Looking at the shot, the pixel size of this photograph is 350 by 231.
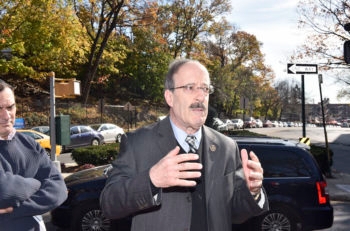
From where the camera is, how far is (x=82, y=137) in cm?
2405

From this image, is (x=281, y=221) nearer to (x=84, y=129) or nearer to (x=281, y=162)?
(x=281, y=162)

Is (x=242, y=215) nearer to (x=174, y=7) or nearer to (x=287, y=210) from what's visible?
(x=287, y=210)

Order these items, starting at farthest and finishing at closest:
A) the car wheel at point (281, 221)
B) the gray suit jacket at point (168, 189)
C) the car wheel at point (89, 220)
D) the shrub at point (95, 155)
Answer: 1. the shrub at point (95, 155)
2. the car wheel at point (281, 221)
3. the car wheel at point (89, 220)
4. the gray suit jacket at point (168, 189)

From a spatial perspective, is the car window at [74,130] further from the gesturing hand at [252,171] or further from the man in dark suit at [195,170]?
the gesturing hand at [252,171]

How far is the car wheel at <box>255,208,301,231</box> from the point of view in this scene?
628 cm

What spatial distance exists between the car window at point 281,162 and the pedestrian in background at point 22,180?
13.2 ft

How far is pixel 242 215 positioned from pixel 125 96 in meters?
45.4

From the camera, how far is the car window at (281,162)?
638 cm

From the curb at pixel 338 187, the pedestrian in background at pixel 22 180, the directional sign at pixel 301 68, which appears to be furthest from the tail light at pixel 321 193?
the directional sign at pixel 301 68

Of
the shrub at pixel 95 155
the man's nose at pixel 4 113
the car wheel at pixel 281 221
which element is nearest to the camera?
the man's nose at pixel 4 113

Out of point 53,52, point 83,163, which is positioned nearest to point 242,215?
point 83,163

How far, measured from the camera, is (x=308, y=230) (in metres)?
6.48

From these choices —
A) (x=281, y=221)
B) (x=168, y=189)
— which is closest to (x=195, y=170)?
(x=168, y=189)

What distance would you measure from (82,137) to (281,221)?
1919cm
